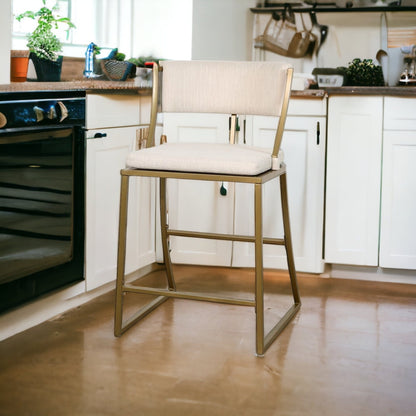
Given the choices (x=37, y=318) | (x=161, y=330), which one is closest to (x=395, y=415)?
(x=161, y=330)

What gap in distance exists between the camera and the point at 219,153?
236 cm

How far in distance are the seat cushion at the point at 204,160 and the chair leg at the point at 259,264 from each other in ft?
0.27

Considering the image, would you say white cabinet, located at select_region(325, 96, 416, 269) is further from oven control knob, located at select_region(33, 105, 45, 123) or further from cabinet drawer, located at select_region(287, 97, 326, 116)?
oven control knob, located at select_region(33, 105, 45, 123)

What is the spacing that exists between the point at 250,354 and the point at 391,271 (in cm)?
123

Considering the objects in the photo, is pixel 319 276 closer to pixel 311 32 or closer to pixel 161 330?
pixel 161 330

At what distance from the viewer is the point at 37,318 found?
258 centimetres

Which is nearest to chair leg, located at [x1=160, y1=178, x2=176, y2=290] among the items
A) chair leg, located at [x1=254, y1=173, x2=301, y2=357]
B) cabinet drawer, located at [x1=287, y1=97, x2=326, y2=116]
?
chair leg, located at [x1=254, y1=173, x2=301, y2=357]

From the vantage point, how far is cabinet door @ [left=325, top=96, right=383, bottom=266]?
319 centimetres

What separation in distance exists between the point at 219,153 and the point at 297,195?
3.21ft

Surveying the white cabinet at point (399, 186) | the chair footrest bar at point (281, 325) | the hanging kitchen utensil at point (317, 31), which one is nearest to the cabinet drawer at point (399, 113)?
the white cabinet at point (399, 186)

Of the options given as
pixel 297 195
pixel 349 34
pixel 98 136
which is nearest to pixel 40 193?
pixel 98 136

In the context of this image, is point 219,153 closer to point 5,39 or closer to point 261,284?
point 261,284

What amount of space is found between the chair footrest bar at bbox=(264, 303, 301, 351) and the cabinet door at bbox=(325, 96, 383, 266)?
1.82ft

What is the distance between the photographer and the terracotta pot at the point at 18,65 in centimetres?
256
